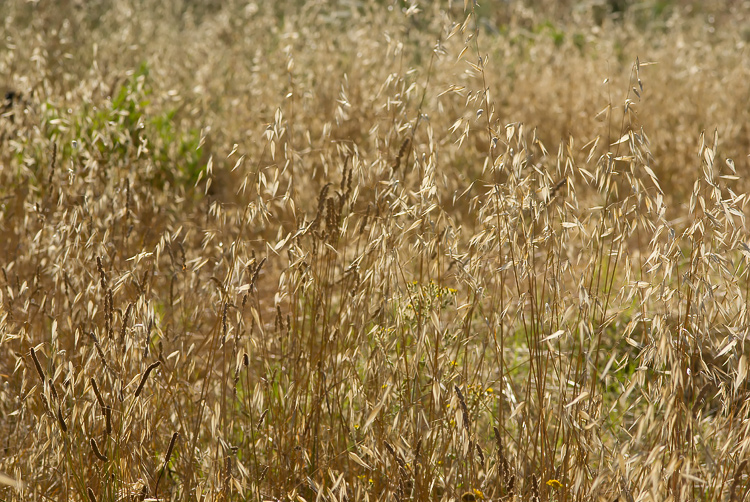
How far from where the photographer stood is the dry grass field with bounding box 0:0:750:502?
1.44m

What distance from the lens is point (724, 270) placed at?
4.79ft

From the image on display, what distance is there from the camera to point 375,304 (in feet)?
5.70

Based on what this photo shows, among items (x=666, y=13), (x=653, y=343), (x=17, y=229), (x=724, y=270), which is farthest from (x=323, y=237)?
(x=666, y=13)

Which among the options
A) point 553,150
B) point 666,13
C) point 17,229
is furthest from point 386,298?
point 666,13

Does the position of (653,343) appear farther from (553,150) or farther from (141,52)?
(141,52)

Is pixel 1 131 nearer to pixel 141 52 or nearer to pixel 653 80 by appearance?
pixel 141 52

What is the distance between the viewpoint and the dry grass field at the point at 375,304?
1438mm

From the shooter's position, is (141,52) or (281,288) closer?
(281,288)

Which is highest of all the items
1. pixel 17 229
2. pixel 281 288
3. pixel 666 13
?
pixel 281 288

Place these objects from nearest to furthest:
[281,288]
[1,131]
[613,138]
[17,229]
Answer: [281,288]
[17,229]
[1,131]
[613,138]

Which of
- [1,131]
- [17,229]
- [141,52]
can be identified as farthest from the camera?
[141,52]

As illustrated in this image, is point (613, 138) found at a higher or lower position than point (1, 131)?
lower

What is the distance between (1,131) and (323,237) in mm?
2003

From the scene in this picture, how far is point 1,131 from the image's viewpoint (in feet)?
9.58
